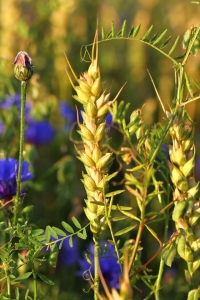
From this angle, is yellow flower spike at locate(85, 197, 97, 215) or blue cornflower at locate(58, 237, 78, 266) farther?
blue cornflower at locate(58, 237, 78, 266)

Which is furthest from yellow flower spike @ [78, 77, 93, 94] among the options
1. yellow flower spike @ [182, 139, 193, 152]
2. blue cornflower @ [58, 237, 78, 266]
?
blue cornflower @ [58, 237, 78, 266]

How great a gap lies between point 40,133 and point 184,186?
3.23 feet

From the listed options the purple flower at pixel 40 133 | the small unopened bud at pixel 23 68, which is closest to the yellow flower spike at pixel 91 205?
the small unopened bud at pixel 23 68

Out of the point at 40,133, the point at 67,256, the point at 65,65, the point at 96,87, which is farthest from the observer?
the point at 65,65

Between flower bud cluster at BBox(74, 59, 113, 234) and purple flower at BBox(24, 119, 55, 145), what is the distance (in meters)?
0.93

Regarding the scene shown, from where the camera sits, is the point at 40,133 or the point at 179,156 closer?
the point at 179,156

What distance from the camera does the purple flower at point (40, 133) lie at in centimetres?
147

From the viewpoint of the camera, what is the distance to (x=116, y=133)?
1.92 metres

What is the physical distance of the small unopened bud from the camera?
1.91 ft

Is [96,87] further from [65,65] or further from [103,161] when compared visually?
[65,65]

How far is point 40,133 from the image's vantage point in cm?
150

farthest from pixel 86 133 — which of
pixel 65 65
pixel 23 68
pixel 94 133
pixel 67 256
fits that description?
pixel 65 65

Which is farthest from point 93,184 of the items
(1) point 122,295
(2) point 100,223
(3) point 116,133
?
(3) point 116,133

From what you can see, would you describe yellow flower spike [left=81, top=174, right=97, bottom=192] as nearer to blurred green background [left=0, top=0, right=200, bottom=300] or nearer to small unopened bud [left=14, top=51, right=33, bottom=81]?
small unopened bud [left=14, top=51, right=33, bottom=81]
